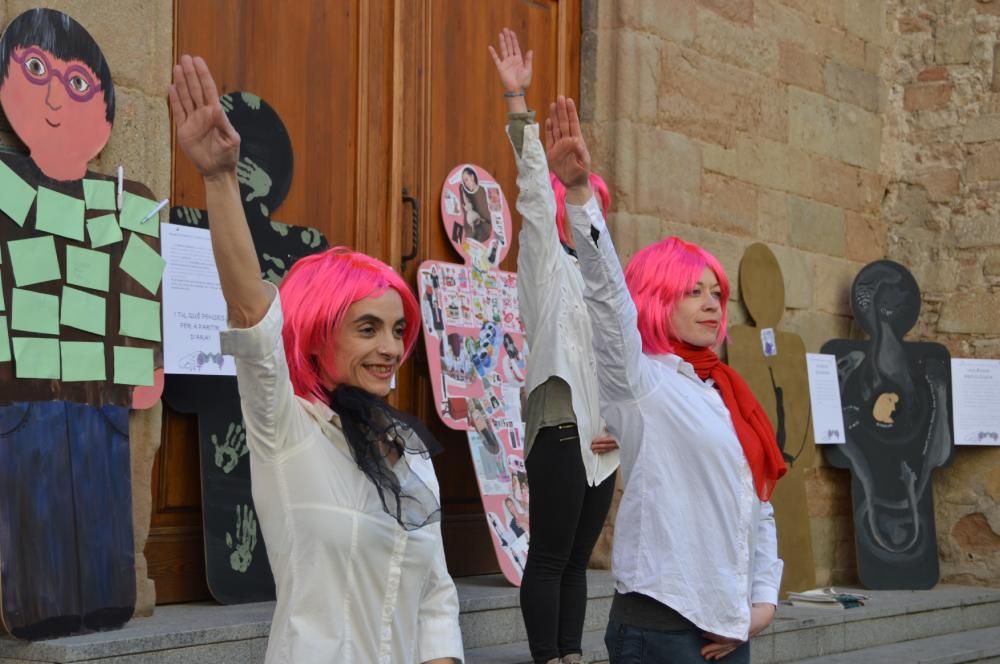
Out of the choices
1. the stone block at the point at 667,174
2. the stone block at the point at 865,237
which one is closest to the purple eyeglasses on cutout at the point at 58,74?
the stone block at the point at 667,174

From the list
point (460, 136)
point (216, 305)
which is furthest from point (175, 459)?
point (460, 136)

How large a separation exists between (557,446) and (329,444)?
2162mm

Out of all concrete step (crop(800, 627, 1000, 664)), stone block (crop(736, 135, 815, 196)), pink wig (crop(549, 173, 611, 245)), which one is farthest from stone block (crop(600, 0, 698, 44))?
concrete step (crop(800, 627, 1000, 664))

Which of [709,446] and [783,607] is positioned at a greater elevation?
[709,446]

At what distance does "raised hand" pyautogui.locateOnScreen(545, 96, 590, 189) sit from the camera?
2.62 m

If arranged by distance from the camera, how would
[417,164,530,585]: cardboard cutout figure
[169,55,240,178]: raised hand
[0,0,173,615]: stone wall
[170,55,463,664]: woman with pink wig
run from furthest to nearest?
1. [417,164,530,585]: cardboard cutout figure
2. [0,0,173,615]: stone wall
3. [170,55,463,664]: woman with pink wig
4. [169,55,240,178]: raised hand

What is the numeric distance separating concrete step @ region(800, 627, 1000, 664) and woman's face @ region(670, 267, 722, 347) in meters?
3.27

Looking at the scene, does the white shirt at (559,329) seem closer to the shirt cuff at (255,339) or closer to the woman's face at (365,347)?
the woman's face at (365,347)

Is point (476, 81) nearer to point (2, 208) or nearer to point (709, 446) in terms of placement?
point (2, 208)

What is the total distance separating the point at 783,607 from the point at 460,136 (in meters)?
2.48

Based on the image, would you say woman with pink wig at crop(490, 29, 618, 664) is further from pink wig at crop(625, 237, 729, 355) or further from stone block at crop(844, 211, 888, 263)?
stone block at crop(844, 211, 888, 263)

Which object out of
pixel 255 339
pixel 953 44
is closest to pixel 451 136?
pixel 953 44

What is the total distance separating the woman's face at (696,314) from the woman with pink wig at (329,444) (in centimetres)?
88

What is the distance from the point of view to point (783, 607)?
6.57 metres
